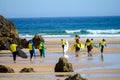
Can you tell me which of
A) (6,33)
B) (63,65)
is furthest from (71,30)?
(63,65)

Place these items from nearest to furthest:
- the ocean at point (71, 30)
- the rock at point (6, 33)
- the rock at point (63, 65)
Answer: the rock at point (63, 65) → the rock at point (6, 33) → the ocean at point (71, 30)

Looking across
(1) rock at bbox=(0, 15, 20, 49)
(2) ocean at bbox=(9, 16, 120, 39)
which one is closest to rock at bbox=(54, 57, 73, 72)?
(1) rock at bbox=(0, 15, 20, 49)

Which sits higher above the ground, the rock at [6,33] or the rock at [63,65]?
the rock at [6,33]

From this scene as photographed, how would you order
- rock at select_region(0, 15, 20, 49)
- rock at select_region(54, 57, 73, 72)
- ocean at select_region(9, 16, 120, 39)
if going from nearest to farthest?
1. rock at select_region(54, 57, 73, 72)
2. rock at select_region(0, 15, 20, 49)
3. ocean at select_region(9, 16, 120, 39)

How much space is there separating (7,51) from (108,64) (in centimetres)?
1400

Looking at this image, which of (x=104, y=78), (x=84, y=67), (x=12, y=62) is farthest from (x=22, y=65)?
(x=104, y=78)

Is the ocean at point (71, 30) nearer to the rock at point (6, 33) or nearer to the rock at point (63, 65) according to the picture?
the rock at point (6, 33)

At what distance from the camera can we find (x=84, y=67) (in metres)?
24.1

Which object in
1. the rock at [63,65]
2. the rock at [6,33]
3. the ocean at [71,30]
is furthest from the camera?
the ocean at [71,30]

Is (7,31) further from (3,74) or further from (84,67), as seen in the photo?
(3,74)

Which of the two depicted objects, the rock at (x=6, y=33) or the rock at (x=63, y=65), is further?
the rock at (x=6, y=33)

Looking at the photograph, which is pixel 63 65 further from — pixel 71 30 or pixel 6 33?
pixel 71 30

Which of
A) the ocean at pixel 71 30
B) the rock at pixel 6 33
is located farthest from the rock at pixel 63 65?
the ocean at pixel 71 30

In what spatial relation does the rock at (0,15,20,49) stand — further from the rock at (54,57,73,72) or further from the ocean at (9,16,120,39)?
the ocean at (9,16,120,39)
